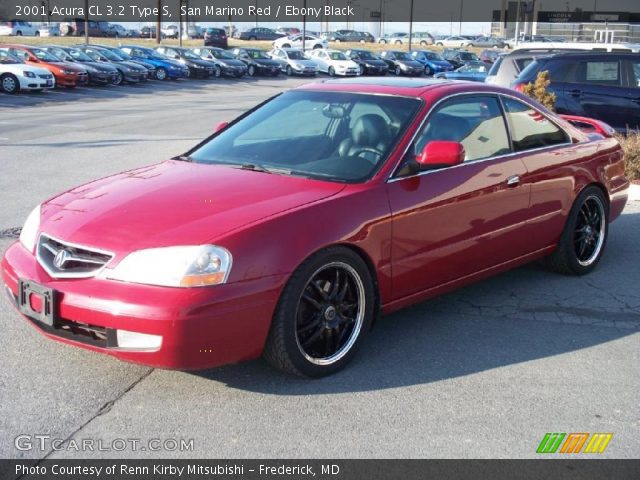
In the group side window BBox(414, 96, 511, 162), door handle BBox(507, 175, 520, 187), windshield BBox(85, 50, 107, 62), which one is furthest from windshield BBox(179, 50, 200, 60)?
door handle BBox(507, 175, 520, 187)

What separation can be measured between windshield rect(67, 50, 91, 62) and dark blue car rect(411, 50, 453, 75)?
73.4 ft

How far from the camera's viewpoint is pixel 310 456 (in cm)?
359

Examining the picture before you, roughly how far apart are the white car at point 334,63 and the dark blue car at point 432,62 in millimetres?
5322

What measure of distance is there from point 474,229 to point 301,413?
76.0 inches

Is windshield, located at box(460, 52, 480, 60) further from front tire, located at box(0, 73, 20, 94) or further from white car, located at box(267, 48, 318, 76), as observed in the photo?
front tire, located at box(0, 73, 20, 94)

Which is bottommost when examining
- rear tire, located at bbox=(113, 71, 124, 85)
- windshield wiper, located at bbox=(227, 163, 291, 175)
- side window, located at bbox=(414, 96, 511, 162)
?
rear tire, located at bbox=(113, 71, 124, 85)

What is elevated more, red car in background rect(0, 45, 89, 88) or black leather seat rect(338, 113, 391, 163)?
black leather seat rect(338, 113, 391, 163)

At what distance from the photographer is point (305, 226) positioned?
13.9 ft

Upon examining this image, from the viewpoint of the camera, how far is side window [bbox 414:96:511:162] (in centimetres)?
528

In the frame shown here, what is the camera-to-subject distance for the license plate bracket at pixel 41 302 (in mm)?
4047

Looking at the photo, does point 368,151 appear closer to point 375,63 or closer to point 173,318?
point 173,318

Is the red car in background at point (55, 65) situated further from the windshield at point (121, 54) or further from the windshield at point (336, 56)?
the windshield at point (336, 56)

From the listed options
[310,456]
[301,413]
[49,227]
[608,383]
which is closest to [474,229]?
[608,383]
